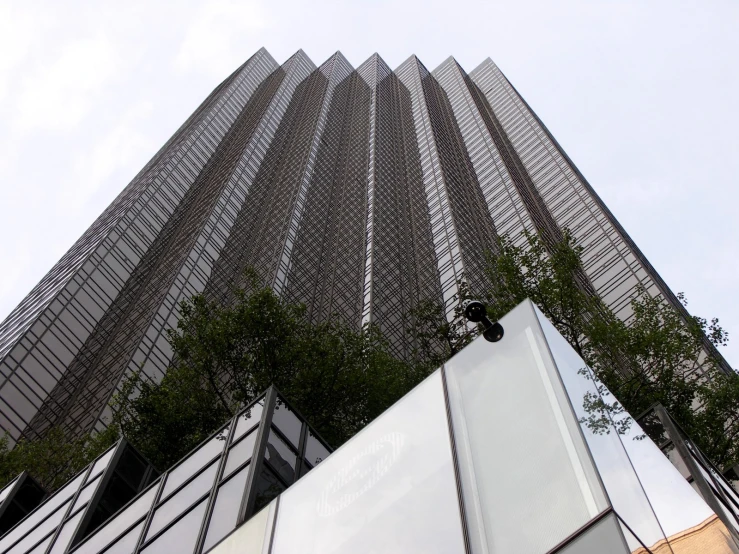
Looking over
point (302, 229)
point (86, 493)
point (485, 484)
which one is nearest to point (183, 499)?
point (86, 493)

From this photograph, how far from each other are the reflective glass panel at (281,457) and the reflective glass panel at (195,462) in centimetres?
142

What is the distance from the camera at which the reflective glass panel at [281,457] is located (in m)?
13.9

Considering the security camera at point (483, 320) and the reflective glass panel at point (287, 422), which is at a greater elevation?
the security camera at point (483, 320)

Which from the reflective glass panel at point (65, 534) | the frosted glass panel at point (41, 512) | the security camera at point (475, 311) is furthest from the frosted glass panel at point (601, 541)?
the frosted glass panel at point (41, 512)

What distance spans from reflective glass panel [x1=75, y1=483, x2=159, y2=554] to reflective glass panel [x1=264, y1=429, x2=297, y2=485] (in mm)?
3247

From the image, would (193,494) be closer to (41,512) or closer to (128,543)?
(128,543)

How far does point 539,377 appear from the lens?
8.71m

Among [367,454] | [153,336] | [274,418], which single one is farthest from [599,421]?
[153,336]

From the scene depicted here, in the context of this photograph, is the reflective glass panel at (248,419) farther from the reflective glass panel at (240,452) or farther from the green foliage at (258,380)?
the green foliage at (258,380)

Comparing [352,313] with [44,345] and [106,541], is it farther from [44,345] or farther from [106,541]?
[106,541]

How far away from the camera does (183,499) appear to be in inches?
567

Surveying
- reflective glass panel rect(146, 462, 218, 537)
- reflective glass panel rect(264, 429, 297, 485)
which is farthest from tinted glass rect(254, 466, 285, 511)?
reflective glass panel rect(146, 462, 218, 537)

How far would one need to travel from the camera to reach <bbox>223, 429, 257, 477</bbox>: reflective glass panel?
13977mm

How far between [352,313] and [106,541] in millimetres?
34665
